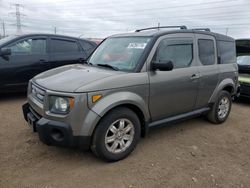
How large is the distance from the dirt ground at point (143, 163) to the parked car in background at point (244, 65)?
102 inches

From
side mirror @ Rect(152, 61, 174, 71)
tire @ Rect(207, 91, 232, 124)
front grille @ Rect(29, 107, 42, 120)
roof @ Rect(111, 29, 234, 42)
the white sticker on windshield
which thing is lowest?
tire @ Rect(207, 91, 232, 124)

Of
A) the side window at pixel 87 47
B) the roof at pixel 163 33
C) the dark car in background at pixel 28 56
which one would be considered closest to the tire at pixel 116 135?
the roof at pixel 163 33

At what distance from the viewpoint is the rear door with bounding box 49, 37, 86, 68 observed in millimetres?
6383

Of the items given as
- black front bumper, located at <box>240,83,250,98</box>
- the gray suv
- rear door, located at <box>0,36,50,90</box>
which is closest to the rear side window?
the gray suv

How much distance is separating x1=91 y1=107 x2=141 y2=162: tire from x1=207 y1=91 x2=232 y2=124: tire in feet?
6.87

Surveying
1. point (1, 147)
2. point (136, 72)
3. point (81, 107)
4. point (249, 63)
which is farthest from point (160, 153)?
point (249, 63)

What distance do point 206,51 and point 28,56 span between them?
4.13m

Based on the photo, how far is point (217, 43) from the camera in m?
4.84

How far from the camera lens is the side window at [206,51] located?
4.45m

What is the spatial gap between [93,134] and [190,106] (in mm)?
1992

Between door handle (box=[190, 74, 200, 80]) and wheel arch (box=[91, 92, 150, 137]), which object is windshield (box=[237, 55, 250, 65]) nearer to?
door handle (box=[190, 74, 200, 80])

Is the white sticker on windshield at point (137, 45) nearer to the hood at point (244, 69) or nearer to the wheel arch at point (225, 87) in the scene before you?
the wheel arch at point (225, 87)

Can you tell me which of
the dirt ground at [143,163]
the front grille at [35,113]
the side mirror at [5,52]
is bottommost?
the dirt ground at [143,163]

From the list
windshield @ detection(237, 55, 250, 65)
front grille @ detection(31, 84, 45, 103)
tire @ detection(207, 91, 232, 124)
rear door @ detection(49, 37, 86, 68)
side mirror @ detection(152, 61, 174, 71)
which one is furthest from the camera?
windshield @ detection(237, 55, 250, 65)
